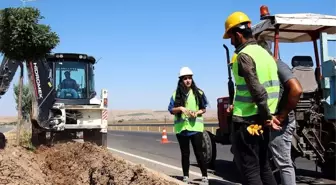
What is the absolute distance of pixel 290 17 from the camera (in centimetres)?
691

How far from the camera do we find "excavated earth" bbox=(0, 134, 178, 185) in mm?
5352

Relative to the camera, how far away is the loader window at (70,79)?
13340 mm

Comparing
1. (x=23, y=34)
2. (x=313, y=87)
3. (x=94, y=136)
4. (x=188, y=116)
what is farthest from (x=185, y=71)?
(x=94, y=136)

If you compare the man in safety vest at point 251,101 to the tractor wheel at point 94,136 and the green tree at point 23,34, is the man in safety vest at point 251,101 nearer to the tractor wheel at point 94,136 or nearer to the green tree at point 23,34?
the green tree at point 23,34

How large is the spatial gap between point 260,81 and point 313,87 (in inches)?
144

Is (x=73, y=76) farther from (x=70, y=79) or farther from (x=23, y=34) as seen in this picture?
(x=23, y=34)

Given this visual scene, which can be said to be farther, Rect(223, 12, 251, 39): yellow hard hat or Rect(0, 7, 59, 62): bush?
Rect(0, 7, 59, 62): bush

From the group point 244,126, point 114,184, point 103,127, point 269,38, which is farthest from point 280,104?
point 103,127

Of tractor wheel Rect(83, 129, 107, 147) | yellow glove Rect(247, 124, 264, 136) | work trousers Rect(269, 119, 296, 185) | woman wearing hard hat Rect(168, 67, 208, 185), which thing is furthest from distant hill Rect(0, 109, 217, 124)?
yellow glove Rect(247, 124, 264, 136)

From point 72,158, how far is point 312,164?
5.88 meters

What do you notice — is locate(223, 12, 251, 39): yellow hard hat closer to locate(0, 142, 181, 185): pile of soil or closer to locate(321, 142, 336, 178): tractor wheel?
locate(0, 142, 181, 185): pile of soil

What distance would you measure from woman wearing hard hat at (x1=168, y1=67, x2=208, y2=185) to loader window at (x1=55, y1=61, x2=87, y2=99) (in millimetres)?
6730

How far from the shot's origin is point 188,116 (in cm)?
702

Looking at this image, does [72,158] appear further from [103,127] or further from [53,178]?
[103,127]
